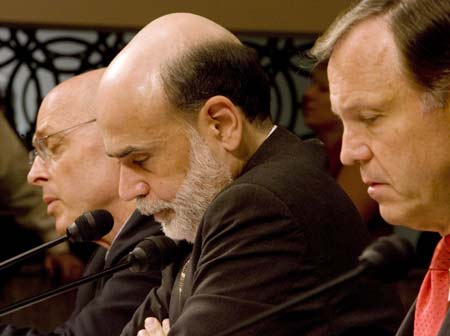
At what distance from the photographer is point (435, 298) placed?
7.18ft

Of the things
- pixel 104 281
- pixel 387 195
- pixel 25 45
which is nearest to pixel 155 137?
pixel 387 195

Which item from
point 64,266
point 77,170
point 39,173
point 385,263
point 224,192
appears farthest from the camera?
point 64,266

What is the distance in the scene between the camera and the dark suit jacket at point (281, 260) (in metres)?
2.37

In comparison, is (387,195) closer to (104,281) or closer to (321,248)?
(321,248)

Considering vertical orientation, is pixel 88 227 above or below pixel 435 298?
below

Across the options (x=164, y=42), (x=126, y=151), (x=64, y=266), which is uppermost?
(x=164, y=42)

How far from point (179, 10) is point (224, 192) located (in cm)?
293

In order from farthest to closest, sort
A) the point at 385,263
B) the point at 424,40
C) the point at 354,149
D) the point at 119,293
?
the point at 119,293, the point at 354,149, the point at 424,40, the point at 385,263

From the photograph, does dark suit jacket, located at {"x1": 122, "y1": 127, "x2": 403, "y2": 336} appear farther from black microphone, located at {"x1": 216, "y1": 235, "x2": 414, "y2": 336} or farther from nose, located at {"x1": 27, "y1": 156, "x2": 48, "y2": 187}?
nose, located at {"x1": 27, "y1": 156, "x2": 48, "y2": 187}

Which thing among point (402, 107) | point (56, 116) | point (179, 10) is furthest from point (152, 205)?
point (179, 10)

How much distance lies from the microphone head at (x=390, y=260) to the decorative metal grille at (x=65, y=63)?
3397mm

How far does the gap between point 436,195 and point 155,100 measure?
0.86 m

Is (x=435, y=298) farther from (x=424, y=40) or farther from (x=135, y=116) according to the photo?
(x=135, y=116)

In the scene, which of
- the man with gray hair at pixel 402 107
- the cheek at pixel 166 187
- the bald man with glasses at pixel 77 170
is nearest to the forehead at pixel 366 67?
the man with gray hair at pixel 402 107
